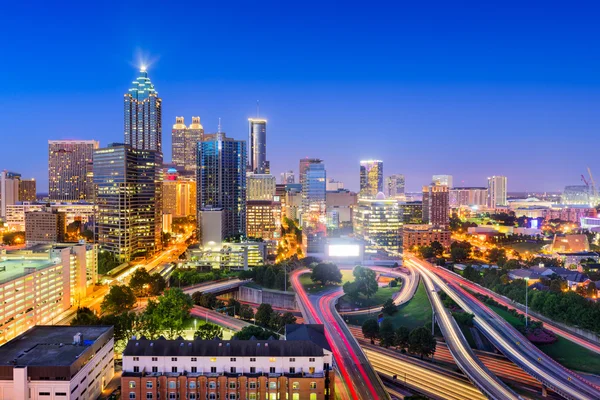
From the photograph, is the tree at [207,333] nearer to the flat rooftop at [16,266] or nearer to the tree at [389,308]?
the flat rooftop at [16,266]

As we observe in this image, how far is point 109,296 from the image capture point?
141 ft

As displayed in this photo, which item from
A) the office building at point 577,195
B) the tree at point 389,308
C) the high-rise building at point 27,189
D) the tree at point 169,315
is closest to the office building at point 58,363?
the tree at point 169,315

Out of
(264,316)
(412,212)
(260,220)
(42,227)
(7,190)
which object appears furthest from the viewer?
(7,190)

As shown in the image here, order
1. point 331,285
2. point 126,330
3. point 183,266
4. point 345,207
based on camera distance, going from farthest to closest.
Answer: point 345,207, point 183,266, point 331,285, point 126,330

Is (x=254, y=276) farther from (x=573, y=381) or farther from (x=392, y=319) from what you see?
(x=573, y=381)

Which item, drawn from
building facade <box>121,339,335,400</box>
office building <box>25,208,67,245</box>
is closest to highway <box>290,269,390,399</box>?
building facade <box>121,339,335,400</box>

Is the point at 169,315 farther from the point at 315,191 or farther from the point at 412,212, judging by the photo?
the point at 315,191

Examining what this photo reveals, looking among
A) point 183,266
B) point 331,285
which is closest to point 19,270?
point 183,266

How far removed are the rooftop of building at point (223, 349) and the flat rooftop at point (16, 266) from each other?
18.4 meters

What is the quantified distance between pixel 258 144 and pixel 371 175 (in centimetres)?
4707

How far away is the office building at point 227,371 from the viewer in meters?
25.2

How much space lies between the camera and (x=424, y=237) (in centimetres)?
8400

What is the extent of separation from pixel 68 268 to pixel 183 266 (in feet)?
64.1

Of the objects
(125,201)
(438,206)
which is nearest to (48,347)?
(125,201)
